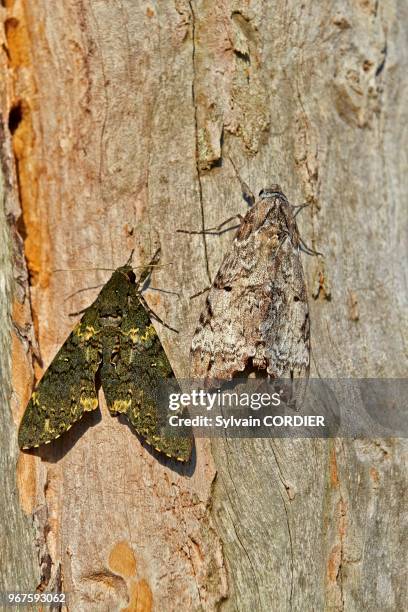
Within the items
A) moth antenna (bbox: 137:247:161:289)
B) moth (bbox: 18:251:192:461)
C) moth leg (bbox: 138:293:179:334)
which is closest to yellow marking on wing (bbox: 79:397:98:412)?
moth (bbox: 18:251:192:461)

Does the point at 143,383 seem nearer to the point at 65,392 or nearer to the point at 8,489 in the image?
the point at 65,392

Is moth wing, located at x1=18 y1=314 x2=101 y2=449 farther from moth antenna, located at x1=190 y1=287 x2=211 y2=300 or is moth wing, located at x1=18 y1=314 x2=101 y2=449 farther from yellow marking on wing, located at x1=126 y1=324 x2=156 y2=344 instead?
moth antenna, located at x1=190 y1=287 x2=211 y2=300

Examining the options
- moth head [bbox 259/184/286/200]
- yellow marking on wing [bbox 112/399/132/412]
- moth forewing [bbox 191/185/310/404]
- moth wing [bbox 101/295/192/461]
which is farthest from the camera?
moth head [bbox 259/184/286/200]

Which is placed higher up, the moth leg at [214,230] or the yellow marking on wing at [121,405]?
the moth leg at [214,230]

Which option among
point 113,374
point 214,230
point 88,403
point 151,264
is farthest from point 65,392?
point 214,230

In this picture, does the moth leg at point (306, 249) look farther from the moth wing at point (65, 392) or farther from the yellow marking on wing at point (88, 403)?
the yellow marking on wing at point (88, 403)

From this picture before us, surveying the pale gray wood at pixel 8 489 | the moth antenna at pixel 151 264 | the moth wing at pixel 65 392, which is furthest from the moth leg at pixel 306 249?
the pale gray wood at pixel 8 489
